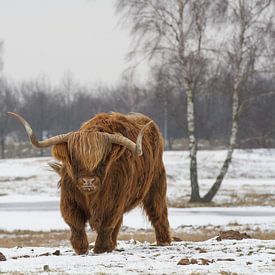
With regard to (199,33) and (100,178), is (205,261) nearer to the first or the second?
(100,178)

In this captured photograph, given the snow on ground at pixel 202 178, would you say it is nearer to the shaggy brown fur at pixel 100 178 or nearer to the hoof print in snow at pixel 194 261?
the shaggy brown fur at pixel 100 178

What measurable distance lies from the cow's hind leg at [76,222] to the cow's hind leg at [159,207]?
5.66 feet

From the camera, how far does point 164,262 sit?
7879 millimetres

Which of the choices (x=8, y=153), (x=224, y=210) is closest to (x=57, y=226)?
(x=224, y=210)

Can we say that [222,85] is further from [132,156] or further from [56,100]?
[56,100]

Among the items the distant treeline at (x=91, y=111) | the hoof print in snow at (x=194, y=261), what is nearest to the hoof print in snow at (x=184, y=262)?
the hoof print in snow at (x=194, y=261)

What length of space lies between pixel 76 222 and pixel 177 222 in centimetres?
1232

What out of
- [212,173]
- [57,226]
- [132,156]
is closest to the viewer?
[132,156]

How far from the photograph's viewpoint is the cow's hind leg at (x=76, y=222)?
9195 mm

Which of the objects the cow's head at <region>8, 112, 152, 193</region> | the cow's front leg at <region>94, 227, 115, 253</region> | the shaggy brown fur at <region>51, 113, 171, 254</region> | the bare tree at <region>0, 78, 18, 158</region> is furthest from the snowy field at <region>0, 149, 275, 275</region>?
the bare tree at <region>0, 78, 18, 158</region>

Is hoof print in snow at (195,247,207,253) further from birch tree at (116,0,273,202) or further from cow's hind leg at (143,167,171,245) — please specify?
birch tree at (116,0,273,202)

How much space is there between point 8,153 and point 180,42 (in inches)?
2056

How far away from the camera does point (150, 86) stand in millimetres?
30500

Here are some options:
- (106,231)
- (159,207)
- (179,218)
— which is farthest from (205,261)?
(179,218)
